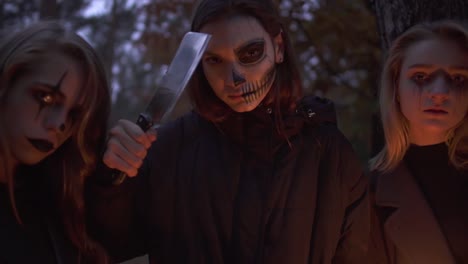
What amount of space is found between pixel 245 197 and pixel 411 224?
77cm

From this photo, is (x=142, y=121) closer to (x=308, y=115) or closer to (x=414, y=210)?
(x=308, y=115)

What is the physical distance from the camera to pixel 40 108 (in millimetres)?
1806

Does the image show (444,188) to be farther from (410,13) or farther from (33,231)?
(33,231)

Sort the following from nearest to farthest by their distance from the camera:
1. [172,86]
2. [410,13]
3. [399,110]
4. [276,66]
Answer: [172,86] < [276,66] < [399,110] < [410,13]

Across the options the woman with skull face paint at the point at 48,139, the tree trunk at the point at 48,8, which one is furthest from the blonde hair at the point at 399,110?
the tree trunk at the point at 48,8

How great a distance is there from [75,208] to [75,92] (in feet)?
1.35

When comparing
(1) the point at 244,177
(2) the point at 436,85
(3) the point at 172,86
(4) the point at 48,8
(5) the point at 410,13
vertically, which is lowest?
(1) the point at 244,177

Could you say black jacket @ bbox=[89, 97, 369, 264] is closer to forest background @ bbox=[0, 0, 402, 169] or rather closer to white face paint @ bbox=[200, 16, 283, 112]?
white face paint @ bbox=[200, 16, 283, 112]

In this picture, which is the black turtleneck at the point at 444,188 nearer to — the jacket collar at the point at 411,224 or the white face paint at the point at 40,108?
the jacket collar at the point at 411,224

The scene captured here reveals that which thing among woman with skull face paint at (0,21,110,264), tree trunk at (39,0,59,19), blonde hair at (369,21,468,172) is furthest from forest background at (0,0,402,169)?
woman with skull face paint at (0,21,110,264)

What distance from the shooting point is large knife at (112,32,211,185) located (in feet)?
5.76

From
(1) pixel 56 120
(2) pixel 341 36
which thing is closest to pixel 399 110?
(1) pixel 56 120

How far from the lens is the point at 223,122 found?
215cm

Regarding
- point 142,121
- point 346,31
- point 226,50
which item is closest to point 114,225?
point 142,121
